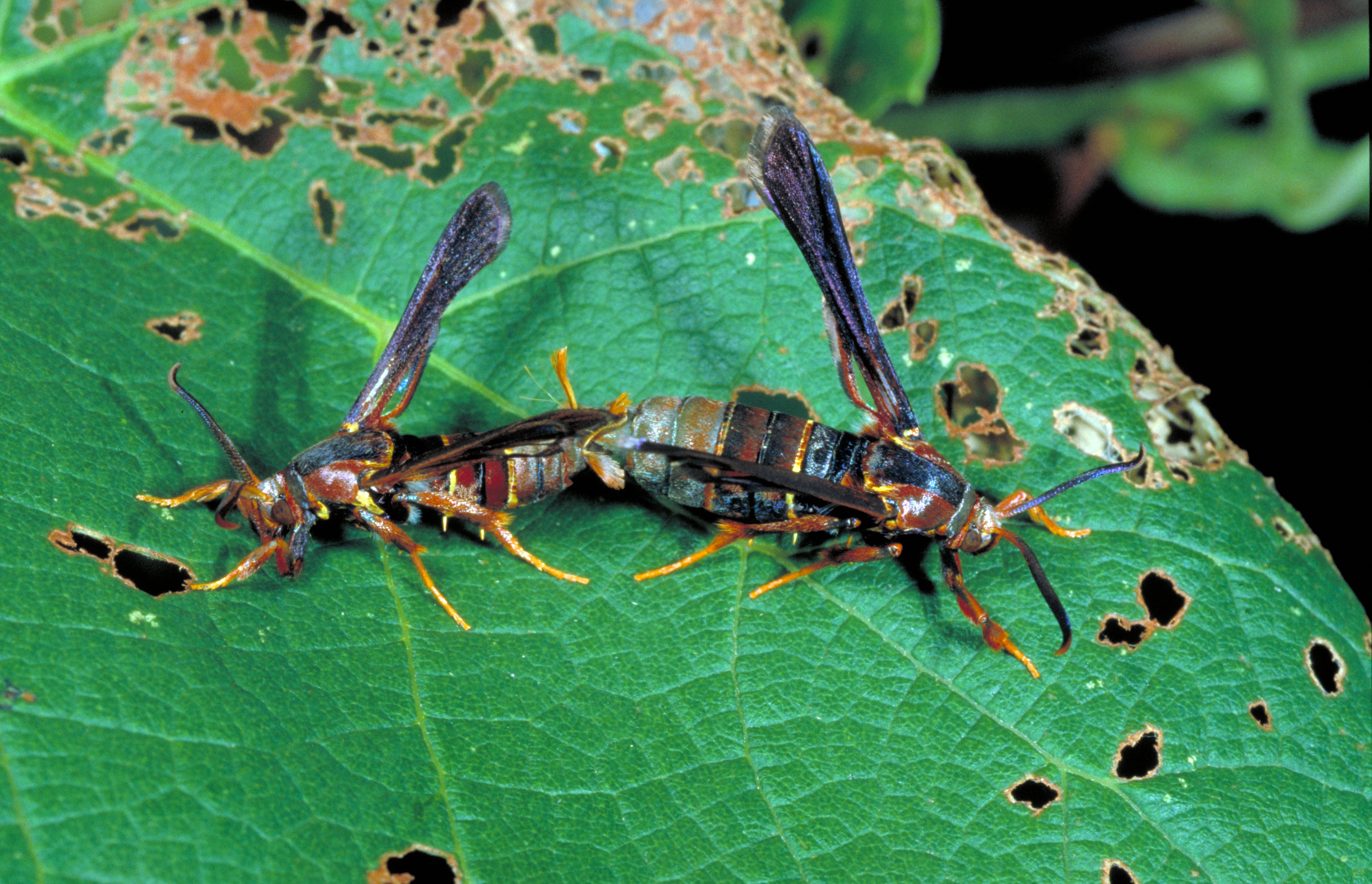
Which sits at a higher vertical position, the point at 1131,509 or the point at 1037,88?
the point at 1037,88

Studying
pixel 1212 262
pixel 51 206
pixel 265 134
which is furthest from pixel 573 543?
pixel 1212 262

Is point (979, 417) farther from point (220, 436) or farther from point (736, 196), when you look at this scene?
point (220, 436)

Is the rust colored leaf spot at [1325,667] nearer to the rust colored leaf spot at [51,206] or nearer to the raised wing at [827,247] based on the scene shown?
the raised wing at [827,247]

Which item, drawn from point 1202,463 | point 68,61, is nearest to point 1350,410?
point 1202,463

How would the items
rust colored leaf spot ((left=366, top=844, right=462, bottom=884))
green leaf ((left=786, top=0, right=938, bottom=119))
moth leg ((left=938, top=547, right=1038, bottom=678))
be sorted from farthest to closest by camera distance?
green leaf ((left=786, top=0, right=938, bottom=119))
moth leg ((left=938, top=547, right=1038, bottom=678))
rust colored leaf spot ((left=366, top=844, right=462, bottom=884))

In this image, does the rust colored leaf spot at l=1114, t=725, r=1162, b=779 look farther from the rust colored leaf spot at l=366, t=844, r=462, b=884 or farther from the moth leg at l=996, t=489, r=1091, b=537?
the rust colored leaf spot at l=366, t=844, r=462, b=884

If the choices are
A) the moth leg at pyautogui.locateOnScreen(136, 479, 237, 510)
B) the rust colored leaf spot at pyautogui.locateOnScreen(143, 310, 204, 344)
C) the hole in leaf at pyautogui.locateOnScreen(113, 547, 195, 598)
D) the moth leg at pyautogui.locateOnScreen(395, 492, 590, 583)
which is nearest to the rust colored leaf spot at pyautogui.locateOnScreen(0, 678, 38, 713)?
the hole in leaf at pyautogui.locateOnScreen(113, 547, 195, 598)

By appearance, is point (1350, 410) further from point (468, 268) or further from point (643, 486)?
point (468, 268)
